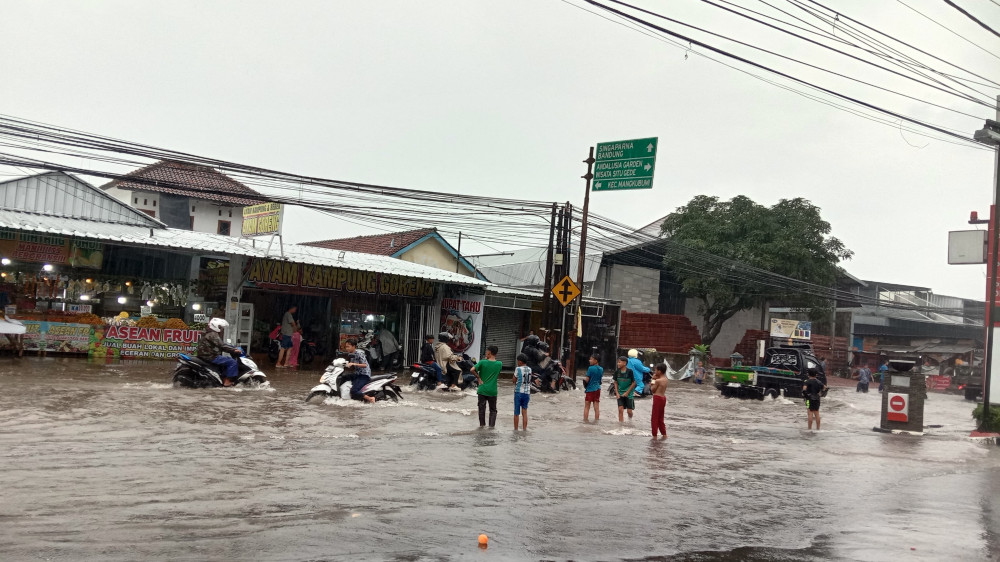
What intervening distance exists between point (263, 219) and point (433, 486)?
59.5ft

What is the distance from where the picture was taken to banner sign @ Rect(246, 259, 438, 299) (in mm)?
26531

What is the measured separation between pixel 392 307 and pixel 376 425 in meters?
16.3

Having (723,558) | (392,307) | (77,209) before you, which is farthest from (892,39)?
(77,209)

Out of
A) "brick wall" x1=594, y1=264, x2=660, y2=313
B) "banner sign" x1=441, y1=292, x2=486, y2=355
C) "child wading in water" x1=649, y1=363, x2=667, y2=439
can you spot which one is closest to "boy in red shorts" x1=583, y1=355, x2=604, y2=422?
"child wading in water" x1=649, y1=363, x2=667, y2=439

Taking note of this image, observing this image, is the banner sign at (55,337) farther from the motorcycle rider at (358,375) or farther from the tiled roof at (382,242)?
the tiled roof at (382,242)

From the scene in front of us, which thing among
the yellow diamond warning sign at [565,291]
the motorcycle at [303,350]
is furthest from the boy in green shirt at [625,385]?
the motorcycle at [303,350]

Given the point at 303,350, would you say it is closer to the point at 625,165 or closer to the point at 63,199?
the point at 63,199

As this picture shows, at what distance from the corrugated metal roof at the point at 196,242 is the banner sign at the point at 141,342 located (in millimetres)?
2834

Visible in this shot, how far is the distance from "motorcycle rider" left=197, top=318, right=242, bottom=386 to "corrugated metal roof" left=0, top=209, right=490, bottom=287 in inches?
236

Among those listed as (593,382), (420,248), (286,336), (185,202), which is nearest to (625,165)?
(593,382)

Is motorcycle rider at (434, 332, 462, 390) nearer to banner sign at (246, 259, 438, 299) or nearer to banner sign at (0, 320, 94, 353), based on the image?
banner sign at (246, 259, 438, 299)

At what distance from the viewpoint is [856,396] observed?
1387 inches

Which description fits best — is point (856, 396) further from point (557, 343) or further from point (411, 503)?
point (411, 503)

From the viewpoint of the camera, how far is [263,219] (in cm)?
A: 2562
